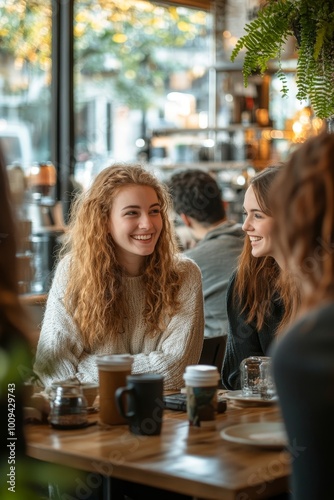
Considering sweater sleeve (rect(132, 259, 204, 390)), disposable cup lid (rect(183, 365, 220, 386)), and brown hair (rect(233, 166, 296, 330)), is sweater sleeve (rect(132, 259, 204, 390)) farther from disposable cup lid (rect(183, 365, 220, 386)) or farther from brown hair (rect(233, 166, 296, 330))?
disposable cup lid (rect(183, 365, 220, 386))

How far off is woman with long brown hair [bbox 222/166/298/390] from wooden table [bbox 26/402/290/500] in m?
0.92

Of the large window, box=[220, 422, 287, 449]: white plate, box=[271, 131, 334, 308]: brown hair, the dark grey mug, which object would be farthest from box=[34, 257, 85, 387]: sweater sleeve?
the large window

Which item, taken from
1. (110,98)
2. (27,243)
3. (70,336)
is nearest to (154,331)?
(70,336)

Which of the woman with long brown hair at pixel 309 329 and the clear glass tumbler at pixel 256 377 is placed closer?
the woman with long brown hair at pixel 309 329

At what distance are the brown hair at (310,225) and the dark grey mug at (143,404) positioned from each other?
0.65m

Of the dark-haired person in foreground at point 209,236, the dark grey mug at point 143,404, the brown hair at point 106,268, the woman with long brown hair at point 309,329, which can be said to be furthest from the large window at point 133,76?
the woman with long brown hair at point 309,329

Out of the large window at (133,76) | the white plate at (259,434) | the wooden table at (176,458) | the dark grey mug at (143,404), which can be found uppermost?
the large window at (133,76)

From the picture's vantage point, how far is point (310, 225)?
174cm

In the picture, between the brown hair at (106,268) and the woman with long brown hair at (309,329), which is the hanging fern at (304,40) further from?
the woman with long brown hair at (309,329)

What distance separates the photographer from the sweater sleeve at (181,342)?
315cm

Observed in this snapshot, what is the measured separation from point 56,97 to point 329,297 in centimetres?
621

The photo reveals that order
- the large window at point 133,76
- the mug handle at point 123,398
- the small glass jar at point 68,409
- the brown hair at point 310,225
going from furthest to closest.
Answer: the large window at point 133,76 → the small glass jar at point 68,409 → the mug handle at point 123,398 → the brown hair at point 310,225

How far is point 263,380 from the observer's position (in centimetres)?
280

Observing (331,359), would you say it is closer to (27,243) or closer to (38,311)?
(38,311)
